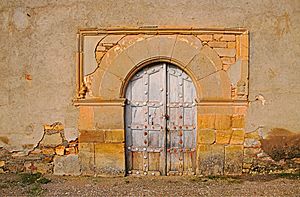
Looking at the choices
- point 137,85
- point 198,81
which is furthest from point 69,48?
point 198,81

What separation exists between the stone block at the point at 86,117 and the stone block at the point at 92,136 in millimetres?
80

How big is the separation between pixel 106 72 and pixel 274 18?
109 inches

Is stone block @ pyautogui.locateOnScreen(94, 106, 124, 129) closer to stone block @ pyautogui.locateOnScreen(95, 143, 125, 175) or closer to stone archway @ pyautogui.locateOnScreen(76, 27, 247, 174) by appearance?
stone archway @ pyautogui.locateOnScreen(76, 27, 247, 174)

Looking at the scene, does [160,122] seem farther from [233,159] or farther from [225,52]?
[225,52]

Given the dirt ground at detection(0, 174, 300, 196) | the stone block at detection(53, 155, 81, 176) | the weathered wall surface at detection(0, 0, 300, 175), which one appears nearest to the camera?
the dirt ground at detection(0, 174, 300, 196)

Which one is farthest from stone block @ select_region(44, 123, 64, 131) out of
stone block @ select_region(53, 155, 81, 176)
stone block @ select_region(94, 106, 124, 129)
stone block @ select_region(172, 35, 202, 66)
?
stone block @ select_region(172, 35, 202, 66)

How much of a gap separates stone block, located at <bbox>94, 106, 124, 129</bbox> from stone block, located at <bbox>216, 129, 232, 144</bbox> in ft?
4.99

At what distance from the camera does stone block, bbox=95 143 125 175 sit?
237 inches

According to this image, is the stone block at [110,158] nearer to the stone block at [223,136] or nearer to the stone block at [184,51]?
the stone block at [223,136]

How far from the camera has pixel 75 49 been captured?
6035 mm

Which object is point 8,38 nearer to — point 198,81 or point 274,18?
point 198,81

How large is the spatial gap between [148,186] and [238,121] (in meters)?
1.76

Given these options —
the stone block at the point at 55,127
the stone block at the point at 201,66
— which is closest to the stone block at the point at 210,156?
the stone block at the point at 201,66

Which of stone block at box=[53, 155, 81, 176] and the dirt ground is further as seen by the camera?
stone block at box=[53, 155, 81, 176]
